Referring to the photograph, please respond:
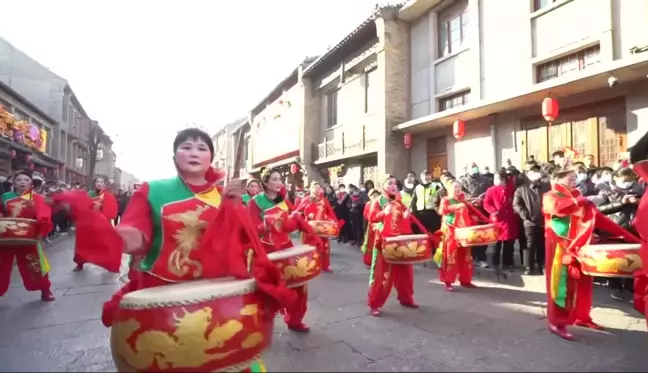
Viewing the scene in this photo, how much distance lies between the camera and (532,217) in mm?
5465

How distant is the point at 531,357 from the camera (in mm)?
2848

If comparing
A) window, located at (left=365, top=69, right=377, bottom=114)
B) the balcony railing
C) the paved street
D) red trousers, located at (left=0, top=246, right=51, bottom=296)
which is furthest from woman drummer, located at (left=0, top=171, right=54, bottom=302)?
window, located at (left=365, top=69, right=377, bottom=114)

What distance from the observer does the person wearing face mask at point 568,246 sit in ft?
10.6

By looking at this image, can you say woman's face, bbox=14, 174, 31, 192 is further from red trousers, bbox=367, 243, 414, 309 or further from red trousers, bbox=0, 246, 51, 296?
red trousers, bbox=367, 243, 414, 309

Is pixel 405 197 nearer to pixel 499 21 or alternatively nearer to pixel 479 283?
pixel 479 283

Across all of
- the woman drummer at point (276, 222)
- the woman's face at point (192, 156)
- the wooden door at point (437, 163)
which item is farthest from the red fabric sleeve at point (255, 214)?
the wooden door at point (437, 163)

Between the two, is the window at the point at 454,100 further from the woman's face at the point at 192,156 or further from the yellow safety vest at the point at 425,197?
the woman's face at the point at 192,156

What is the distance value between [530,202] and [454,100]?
6.16 m

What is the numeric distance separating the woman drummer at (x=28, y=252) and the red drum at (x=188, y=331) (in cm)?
408

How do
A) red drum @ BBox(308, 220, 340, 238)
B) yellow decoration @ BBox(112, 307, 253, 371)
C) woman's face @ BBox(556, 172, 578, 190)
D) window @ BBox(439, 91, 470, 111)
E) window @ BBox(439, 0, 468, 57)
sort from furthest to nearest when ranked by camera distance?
window @ BBox(439, 0, 468, 57) → window @ BBox(439, 91, 470, 111) → red drum @ BBox(308, 220, 340, 238) → woman's face @ BBox(556, 172, 578, 190) → yellow decoration @ BBox(112, 307, 253, 371)

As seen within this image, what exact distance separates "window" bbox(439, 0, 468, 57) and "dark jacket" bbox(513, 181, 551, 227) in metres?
6.33

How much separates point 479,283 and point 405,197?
2812mm

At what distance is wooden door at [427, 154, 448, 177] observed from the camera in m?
11.0

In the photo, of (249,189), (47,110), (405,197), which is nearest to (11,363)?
(249,189)
